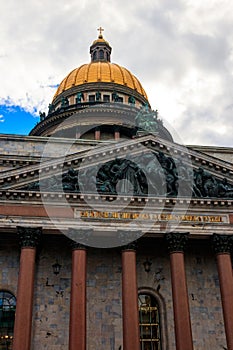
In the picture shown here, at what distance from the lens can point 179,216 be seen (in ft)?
72.1

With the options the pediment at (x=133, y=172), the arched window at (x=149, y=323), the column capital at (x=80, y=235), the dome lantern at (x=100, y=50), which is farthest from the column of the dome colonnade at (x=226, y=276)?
the dome lantern at (x=100, y=50)

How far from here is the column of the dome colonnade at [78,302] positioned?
60.3ft

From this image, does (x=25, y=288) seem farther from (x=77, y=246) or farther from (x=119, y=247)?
(x=119, y=247)

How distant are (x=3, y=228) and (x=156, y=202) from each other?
742 centimetres

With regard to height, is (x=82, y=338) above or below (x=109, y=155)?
below

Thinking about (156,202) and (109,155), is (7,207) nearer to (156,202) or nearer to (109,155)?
(109,155)

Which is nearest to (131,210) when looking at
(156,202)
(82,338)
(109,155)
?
(156,202)

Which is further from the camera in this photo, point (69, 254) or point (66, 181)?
point (69, 254)

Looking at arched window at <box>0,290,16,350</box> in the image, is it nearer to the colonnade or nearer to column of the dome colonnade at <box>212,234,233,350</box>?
the colonnade

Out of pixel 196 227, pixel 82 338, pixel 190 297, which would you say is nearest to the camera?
pixel 82 338

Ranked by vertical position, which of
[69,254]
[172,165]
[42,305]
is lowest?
[42,305]

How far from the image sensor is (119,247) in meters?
21.7

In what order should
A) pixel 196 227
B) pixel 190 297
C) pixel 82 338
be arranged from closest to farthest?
pixel 82 338, pixel 196 227, pixel 190 297

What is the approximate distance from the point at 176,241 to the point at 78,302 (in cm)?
550
